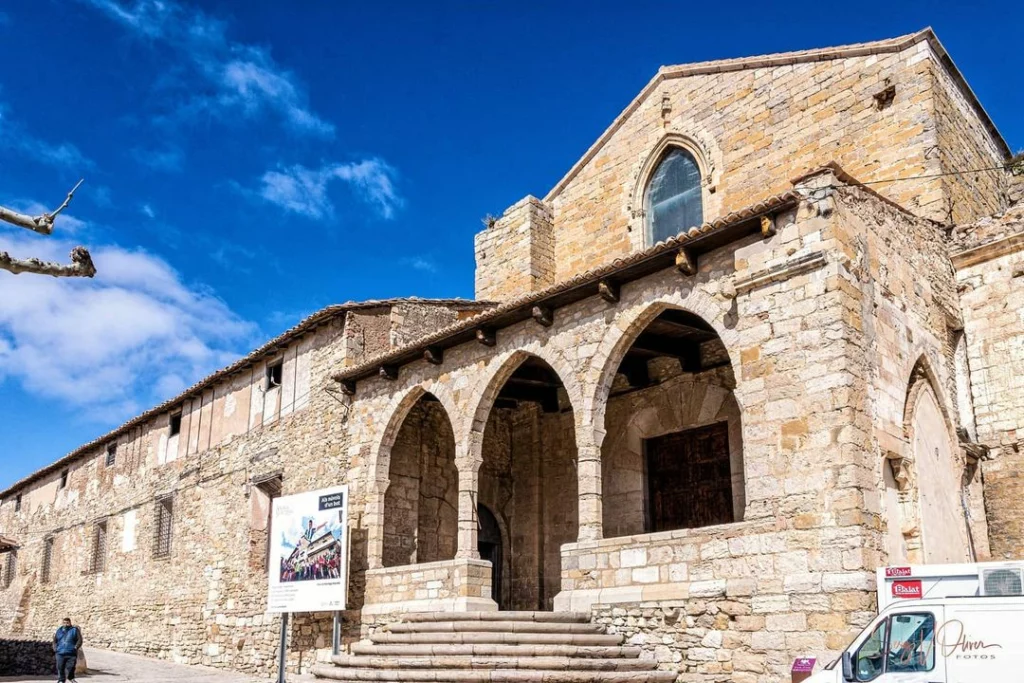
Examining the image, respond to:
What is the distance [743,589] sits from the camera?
941 centimetres

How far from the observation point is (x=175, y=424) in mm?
21656

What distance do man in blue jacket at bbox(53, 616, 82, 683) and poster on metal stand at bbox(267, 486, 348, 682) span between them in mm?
3085

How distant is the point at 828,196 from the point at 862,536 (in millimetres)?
3345

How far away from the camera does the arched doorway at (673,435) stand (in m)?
13.0

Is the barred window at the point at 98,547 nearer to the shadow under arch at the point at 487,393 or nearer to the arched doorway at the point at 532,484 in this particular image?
the arched doorway at the point at 532,484

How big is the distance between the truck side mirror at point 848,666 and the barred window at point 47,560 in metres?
26.1

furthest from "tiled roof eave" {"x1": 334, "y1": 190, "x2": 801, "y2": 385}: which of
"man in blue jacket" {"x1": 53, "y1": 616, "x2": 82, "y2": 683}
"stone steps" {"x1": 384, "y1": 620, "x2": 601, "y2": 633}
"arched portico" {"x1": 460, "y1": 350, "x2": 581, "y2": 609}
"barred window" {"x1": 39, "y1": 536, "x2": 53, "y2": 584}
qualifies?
"barred window" {"x1": 39, "y1": 536, "x2": 53, "y2": 584}

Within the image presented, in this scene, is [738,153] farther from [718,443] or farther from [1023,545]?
[1023,545]

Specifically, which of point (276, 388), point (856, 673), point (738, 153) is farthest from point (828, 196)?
point (276, 388)

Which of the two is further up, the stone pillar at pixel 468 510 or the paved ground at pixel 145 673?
the stone pillar at pixel 468 510

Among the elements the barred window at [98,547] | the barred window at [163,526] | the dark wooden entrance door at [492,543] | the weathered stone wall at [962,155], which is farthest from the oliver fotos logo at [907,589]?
the barred window at [98,547]

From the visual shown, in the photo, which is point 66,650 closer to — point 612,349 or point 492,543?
point 492,543

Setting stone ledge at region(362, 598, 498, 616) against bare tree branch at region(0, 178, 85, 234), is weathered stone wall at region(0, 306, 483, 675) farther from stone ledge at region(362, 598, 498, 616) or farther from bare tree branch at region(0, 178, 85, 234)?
bare tree branch at region(0, 178, 85, 234)

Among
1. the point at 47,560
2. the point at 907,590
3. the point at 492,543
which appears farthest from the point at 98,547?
the point at 907,590
